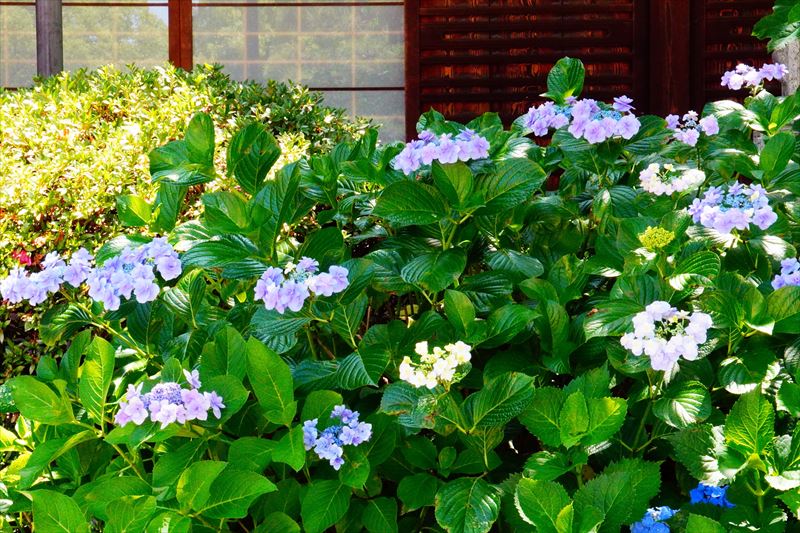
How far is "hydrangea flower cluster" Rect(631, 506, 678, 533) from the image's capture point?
A: 4.28 feet

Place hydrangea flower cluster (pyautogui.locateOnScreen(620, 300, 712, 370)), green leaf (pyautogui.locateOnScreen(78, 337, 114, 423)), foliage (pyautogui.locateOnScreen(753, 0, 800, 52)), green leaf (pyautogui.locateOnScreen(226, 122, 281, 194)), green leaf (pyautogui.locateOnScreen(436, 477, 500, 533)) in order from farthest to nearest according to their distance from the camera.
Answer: foliage (pyautogui.locateOnScreen(753, 0, 800, 52))
green leaf (pyautogui.locateOnScreen(226, 122, 281, 194))
green leaf (pyautogui.locateOnScreen(78, 337, 114, 423))
green leaf (pyautogui.locateOnScreen(436, 477, 500, 533))
hydrangea flower cluster (pyautogui.locateOnScreen(620, 300, 712, 370))

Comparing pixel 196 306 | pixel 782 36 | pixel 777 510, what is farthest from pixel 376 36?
pixel 777 510

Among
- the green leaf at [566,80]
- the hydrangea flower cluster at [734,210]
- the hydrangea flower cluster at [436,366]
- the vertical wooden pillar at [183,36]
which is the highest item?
the vertical wooden pillar at [183,36]

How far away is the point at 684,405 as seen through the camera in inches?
53.4

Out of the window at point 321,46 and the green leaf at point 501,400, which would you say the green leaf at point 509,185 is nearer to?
the green leaf at point 501,400

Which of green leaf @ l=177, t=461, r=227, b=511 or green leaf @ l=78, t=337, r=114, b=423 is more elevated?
green leaf @ l=78, t=337, r=114, b=423

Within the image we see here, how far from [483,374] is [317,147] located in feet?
4.64

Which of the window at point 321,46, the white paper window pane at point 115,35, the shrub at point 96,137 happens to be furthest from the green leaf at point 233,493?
the white paper window pane at point 115,35

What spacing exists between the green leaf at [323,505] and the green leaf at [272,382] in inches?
4.4

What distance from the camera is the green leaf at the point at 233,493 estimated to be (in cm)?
128

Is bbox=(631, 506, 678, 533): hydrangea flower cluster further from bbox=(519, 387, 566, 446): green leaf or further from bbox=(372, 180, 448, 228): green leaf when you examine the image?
bbox=(372, 180, 448, 228): green leaf

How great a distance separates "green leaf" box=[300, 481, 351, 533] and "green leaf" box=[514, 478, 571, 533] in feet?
0.93

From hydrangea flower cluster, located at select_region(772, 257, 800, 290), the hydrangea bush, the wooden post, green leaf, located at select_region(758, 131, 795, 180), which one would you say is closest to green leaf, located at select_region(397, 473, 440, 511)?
the hydrangea bush

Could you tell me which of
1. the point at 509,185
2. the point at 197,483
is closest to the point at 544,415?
the point at 509,185
